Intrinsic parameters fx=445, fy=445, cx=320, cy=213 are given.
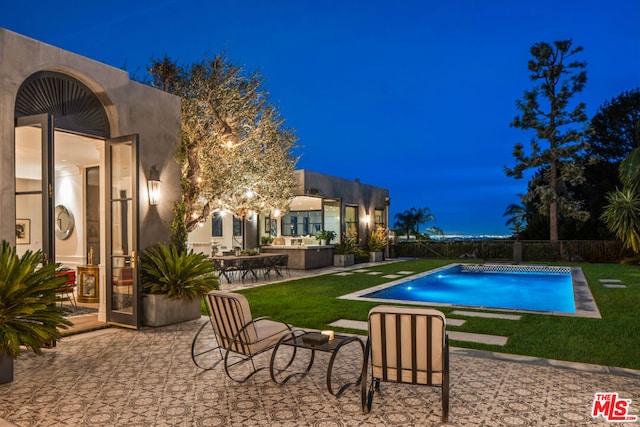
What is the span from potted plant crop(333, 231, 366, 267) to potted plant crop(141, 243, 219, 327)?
10492 mm

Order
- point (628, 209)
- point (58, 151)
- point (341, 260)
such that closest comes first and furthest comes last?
point (58, 151)
point (628, 209)
point (341, 260)

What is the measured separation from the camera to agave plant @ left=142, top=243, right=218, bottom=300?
657 centimetres

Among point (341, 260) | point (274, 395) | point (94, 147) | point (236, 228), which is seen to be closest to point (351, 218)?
point (341, 260)

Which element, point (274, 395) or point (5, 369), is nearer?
point (274, 395)

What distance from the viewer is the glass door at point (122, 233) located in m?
6.46

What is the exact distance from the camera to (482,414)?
11.1 ft

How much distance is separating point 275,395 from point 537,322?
4.65 m

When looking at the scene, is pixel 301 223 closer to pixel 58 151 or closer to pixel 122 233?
pixel 58 151

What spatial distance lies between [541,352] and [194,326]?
466 centimetres

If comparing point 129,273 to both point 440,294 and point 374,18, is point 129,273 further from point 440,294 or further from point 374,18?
point 374,18

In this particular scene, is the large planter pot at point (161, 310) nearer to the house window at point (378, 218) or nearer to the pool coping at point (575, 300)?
the pool coping at point (575, 300)

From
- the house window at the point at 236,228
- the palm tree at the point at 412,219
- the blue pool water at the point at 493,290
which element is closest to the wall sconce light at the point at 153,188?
the blue pool water at the point at 493,290

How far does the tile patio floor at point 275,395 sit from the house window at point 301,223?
56.6ft

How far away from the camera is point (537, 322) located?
671cm
